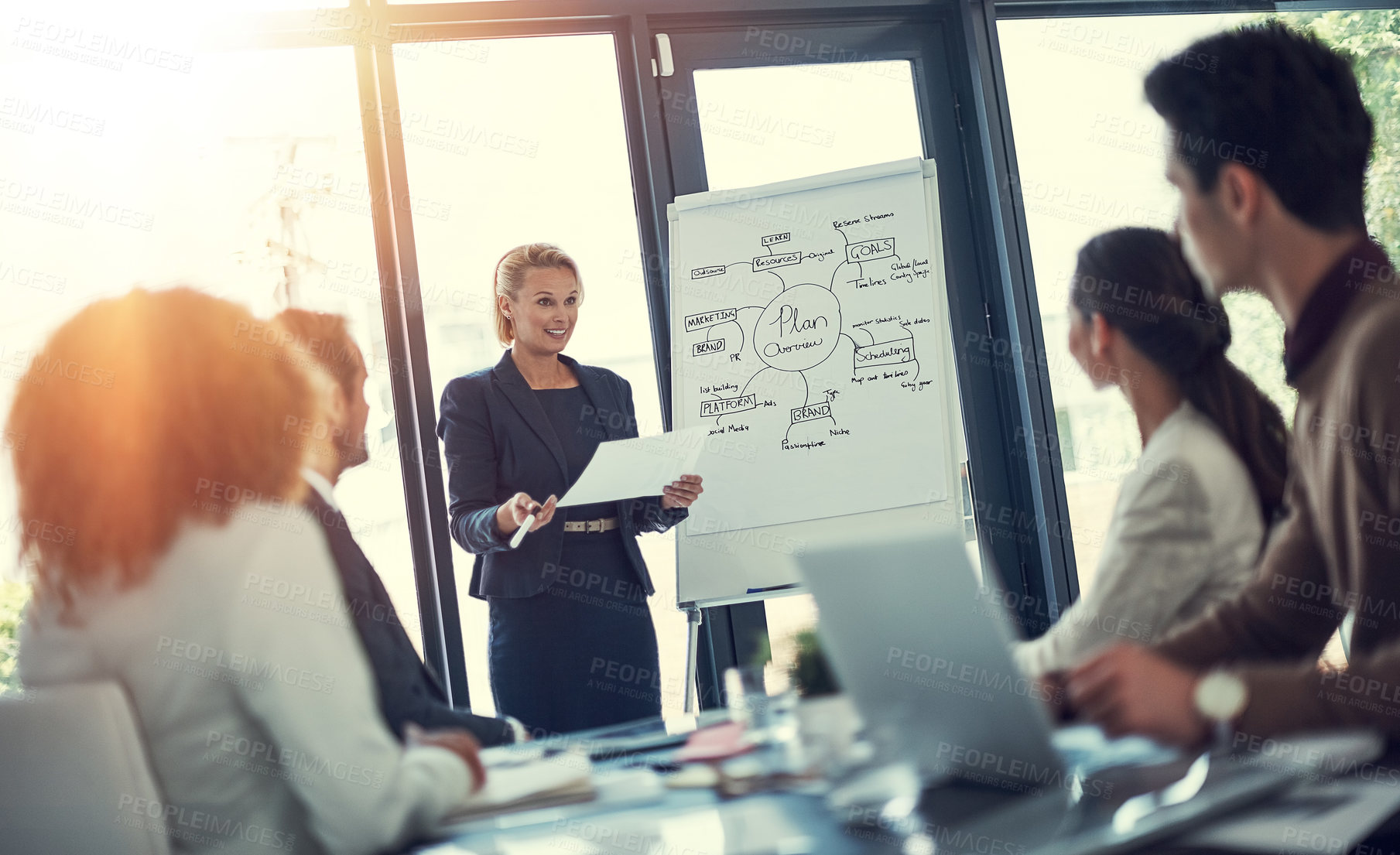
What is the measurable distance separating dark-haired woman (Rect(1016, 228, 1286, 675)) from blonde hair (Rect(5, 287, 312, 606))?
0.72m

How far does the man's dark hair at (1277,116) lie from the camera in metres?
0.94

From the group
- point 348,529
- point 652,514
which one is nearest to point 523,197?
point 652,514

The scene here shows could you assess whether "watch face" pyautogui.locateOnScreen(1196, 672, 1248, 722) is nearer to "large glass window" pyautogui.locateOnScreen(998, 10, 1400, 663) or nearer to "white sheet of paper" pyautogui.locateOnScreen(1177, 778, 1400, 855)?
"white sheet of paper" pyautogui.locateOnScreen(1177, 778, 1400, 855)

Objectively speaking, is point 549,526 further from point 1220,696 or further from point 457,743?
point 1220,696

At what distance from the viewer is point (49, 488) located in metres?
0.80

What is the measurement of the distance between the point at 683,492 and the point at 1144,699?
4.71 ft

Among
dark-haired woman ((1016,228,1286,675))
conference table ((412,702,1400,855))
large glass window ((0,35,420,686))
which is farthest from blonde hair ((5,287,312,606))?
large glass window ((0,35,420,686))

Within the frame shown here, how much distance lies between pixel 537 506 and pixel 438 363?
0.88m

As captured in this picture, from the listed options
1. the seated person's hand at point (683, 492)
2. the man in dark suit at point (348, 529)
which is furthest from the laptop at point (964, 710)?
the seated person's hand at point (683, 492)

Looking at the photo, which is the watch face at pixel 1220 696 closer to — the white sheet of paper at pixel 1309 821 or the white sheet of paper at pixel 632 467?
the white sheet of paper at pixel 1309 821

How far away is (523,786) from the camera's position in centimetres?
83

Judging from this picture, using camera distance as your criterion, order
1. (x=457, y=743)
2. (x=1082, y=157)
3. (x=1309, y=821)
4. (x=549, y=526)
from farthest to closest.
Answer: (x=1082, y=157), (x=549, y=526), (x=457, y=743), (x=1309, y=821)

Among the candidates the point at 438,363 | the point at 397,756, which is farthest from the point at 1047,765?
the point at 438,363

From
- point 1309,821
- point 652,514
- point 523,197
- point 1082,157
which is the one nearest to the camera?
point 1309,821
